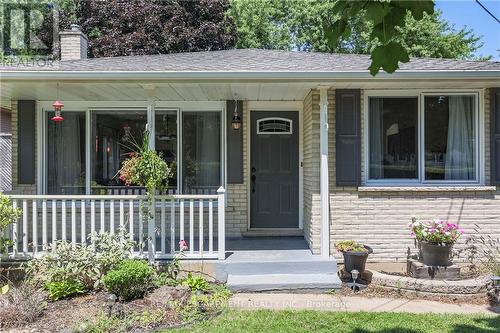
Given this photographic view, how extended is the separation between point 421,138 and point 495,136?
1046 millimetres

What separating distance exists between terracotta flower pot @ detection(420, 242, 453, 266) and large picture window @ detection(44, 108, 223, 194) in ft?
12.2

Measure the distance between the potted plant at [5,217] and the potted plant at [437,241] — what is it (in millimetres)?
5573

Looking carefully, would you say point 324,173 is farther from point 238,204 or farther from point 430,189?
point 238,204

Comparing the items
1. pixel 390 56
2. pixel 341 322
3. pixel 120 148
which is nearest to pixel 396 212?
pixel 341 322

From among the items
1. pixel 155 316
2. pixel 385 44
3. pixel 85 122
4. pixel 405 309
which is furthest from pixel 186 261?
pixel 385 44

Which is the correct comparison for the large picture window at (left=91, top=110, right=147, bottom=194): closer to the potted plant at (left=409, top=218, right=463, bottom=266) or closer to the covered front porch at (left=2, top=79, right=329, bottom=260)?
the covered front porch at (left=2, top=79, right=329, bottom=260)

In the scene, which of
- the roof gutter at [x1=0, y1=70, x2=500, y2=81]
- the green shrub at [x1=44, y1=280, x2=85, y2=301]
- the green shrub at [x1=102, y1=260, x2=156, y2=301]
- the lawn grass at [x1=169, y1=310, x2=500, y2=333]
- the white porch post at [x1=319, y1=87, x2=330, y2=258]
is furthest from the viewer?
the white porch post at [x1=319, y1=87, x2=330, y2=258]

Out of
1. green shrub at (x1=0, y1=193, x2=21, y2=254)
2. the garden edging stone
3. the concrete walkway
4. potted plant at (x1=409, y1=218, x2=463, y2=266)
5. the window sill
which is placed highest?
the window sill

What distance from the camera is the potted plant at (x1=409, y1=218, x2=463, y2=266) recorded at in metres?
5.76

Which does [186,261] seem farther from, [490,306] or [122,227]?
[490,306]

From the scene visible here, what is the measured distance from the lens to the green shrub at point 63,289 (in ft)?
17.1

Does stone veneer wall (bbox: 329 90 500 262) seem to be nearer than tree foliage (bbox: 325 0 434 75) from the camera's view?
No

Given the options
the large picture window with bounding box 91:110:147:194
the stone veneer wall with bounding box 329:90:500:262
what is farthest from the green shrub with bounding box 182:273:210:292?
the large picture window with bounding box 91:110:147:194

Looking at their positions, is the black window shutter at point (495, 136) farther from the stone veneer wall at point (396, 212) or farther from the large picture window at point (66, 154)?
the large picture window at point (66, 154)
